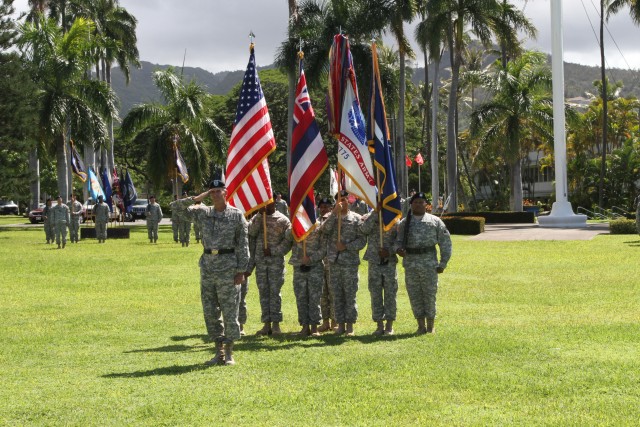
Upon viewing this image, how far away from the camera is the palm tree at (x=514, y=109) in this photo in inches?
1807

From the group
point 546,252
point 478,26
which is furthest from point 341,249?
point 478,26

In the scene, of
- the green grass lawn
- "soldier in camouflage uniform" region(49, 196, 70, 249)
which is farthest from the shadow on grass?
"soldier in camouflage uniform" region(49, 196, 70, 249)

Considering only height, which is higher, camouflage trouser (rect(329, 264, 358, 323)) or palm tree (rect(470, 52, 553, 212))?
palm tree (rect(470, 52, 553, 212))

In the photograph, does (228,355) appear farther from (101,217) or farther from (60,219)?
(101,217)

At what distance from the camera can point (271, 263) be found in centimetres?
1155

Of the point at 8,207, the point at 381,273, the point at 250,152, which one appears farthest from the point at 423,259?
the point at 8,207

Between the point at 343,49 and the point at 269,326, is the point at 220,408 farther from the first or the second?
the point at 343,49

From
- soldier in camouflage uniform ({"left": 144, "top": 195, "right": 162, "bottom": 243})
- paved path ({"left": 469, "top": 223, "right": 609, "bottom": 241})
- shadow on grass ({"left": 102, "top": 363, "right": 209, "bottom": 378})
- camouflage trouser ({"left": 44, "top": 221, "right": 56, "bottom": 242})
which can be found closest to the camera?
shadow on grass ({"left": 102, "top": 363, "right": 209, "bottom": 378})

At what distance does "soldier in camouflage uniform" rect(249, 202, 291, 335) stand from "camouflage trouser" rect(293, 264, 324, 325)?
0.79ft

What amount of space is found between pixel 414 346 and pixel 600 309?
4.23 meters

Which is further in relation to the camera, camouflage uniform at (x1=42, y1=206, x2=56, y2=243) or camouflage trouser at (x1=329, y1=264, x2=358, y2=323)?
camouflage uniform at (x1=42, y1=206, x2=56, y2=243)

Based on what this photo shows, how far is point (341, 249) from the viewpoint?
11.4 m

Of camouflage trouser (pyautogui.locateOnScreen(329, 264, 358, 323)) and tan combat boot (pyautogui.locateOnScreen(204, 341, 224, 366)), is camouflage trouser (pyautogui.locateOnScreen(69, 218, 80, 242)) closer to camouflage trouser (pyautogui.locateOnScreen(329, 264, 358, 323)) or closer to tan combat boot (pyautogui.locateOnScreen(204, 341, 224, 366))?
camouflage trouser (pyautogui.locateOnScreen(329, 264, 358, 323))

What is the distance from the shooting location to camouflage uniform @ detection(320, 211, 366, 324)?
11.4 m
